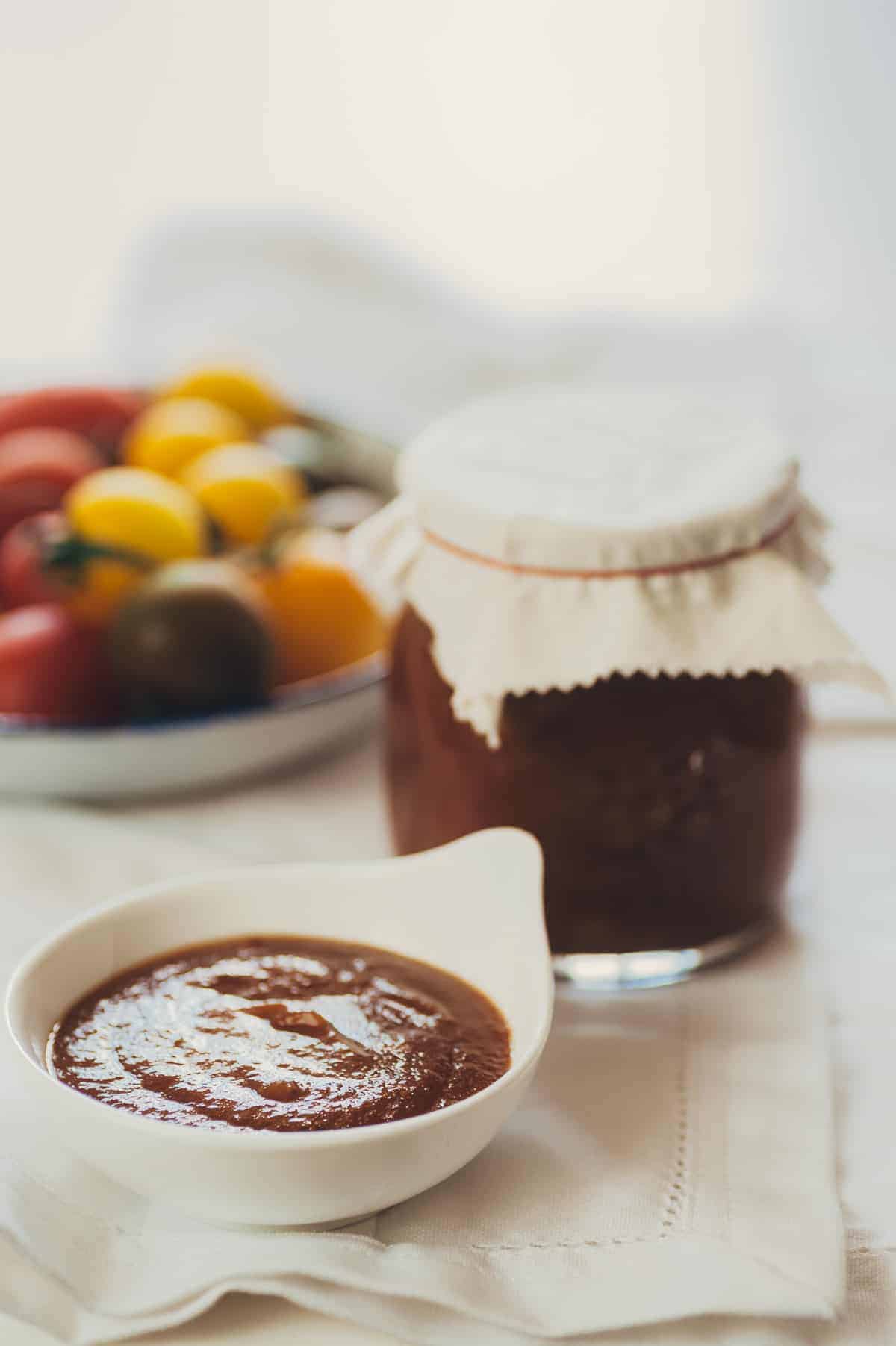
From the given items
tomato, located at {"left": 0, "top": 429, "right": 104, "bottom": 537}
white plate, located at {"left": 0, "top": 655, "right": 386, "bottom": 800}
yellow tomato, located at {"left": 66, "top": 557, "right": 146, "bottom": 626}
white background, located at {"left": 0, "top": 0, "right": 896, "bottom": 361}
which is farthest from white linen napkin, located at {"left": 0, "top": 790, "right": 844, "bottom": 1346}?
white background, located at {"left": 0, "top": 0, "right": 896, "bottom": 361}

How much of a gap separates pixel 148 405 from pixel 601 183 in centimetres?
131

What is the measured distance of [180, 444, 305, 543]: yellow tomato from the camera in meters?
1.05

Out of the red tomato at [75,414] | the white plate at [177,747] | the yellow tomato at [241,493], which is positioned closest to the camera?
the white plate at [177,747]

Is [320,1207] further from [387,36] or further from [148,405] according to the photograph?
[387,36]

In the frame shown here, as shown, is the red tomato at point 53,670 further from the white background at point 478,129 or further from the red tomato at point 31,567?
the white background at point 478,129

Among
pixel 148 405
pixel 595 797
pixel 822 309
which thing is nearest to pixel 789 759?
pixel 595 797

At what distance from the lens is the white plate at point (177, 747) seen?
90 centimetres

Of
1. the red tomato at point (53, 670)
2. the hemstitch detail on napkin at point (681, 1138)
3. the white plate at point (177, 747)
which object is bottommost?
the hemstitch detail on napkin at point (681, 1138)

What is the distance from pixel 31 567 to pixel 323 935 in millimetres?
378

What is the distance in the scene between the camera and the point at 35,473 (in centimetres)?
109

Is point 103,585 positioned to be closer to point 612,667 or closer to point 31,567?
point 31,567

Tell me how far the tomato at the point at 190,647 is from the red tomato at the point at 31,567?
0.07 meters

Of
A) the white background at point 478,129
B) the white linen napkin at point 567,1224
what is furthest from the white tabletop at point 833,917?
the white background at point 478,129

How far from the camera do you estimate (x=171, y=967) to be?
27.3 inches
